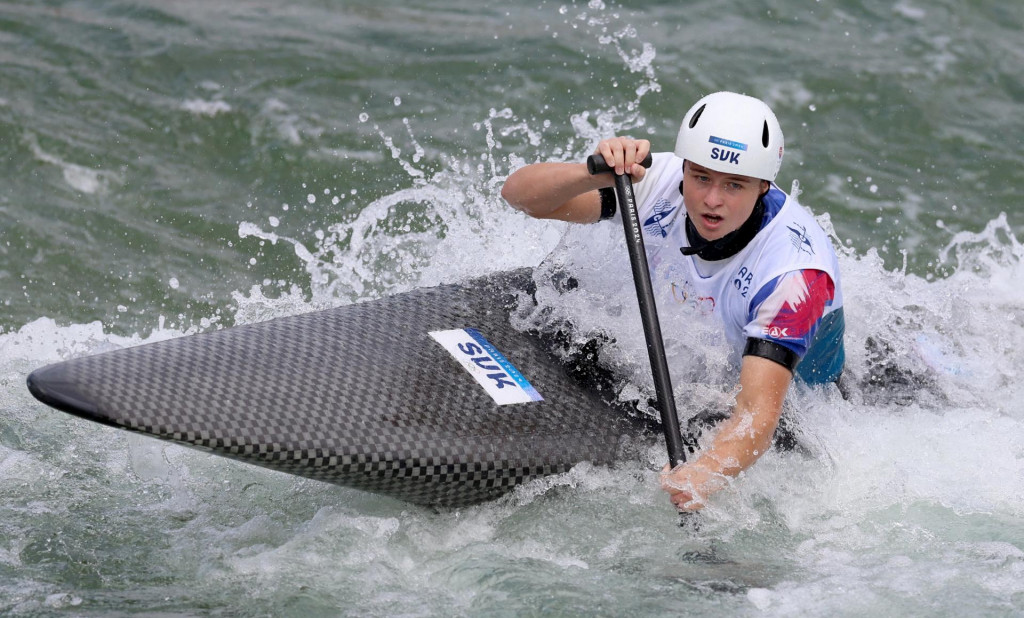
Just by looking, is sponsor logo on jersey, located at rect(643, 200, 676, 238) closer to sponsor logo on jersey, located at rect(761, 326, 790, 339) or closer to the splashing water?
the splashing water

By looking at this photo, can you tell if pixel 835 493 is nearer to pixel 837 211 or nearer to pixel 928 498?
pixel 928 498

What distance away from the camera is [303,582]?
142 inches

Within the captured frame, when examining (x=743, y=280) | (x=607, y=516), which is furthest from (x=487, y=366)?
(x=743, y=280)

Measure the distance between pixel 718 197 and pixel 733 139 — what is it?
19 centimetres

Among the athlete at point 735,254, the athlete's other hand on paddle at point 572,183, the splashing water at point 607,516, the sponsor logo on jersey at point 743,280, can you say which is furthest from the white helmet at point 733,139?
the splashing water at point 607,516

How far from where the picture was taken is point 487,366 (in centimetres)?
407

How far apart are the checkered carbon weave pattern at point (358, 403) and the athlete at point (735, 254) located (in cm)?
47

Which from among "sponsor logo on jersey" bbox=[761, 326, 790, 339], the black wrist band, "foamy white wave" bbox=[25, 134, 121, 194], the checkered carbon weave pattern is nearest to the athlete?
"sponsor logo on jersey" bbox=[761, 326, 790, 339]

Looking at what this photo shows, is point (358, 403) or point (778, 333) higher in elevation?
point (778, 333)

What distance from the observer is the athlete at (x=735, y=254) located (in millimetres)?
3648

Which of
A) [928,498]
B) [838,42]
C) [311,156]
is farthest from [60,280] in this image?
[838,42]

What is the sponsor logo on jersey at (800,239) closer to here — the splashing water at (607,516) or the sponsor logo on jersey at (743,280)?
the sponsor logo on jersey at (743,280)

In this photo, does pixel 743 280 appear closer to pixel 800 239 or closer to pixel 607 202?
pixel 800 239

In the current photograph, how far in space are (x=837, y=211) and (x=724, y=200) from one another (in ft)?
12.0
